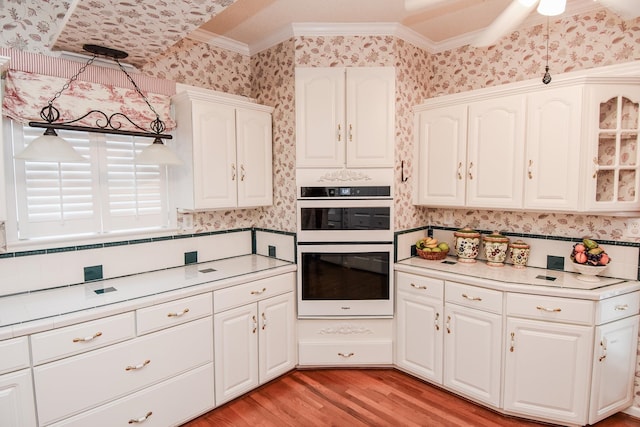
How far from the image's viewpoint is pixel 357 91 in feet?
9.46

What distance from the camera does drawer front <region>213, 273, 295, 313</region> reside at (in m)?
2.49

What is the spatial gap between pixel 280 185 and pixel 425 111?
1.38 metres

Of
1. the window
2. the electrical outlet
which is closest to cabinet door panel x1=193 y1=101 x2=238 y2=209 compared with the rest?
the window

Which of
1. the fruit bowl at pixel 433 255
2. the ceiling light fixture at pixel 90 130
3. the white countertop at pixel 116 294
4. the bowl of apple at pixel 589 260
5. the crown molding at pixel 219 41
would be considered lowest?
the white countertop at pixel 116 294

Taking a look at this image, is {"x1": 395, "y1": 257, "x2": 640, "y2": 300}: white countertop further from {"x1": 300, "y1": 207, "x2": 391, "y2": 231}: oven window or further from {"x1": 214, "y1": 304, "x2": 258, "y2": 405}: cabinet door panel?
{"x1": 214, "y1": 304, "x2": 258, "y2": 405}: cabinet door panel

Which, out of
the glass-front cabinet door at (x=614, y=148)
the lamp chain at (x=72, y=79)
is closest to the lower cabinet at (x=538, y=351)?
the glass-front cabinet door at (x=614, y=148)

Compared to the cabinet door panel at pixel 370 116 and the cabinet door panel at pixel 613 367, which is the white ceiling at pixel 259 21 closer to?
the cabinet door panel at pixel 370 116

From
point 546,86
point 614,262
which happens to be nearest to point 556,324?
point 614,262

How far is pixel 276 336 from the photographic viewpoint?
2854mm

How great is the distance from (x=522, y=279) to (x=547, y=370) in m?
0.58

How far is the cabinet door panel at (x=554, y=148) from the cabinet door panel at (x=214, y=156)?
2.20 meters

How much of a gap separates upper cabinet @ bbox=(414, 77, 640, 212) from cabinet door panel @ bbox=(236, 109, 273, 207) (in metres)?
1.36

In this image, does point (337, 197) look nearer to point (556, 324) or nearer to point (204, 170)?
point (204, 170)

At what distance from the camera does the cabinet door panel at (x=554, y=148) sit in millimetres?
2402
